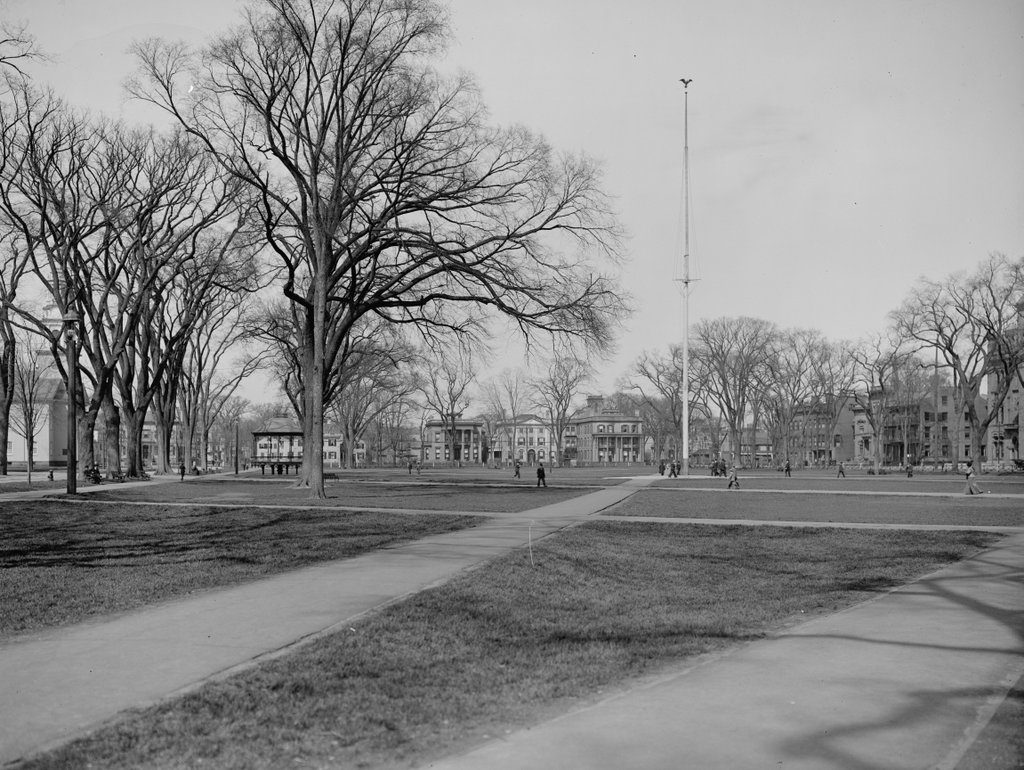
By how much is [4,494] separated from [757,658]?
1183 inches

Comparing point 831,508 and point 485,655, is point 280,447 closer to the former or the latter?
point 831,508

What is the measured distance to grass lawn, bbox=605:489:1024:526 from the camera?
863 inches

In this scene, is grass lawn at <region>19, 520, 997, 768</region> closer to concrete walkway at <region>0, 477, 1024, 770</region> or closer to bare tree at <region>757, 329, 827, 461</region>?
concrete walkway at <region>0, 477, 1024, 770</region>

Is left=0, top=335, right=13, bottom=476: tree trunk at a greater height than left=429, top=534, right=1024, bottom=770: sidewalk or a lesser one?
greater

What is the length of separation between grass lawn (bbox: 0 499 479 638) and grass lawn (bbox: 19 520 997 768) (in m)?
3.15

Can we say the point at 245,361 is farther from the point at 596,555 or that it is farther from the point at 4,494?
the point at 596,555

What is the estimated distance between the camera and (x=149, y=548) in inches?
585

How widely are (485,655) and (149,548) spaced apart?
9.27 m

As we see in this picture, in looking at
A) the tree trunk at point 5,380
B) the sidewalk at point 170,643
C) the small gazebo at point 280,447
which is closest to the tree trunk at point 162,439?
the small gazebo at point 280,447

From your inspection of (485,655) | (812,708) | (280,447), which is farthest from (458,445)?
(812,708)

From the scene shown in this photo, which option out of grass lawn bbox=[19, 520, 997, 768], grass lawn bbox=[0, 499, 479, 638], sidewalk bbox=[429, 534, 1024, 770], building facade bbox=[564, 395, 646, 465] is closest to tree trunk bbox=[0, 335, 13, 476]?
grass lawn bbox=[0, 499, 479, 638]

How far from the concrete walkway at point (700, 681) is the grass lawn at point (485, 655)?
360 mm

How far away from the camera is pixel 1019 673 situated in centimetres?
695

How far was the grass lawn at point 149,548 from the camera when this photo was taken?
32.9 feet
